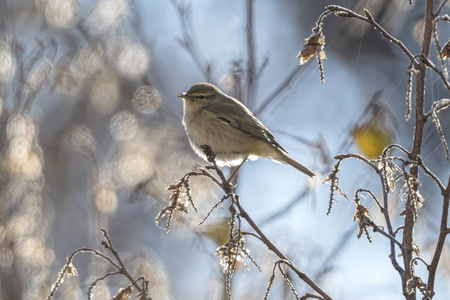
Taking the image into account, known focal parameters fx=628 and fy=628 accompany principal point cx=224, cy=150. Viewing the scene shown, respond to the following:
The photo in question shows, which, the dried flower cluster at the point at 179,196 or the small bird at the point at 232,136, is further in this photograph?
the small bird at the point at 232,136

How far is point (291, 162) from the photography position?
3.80 metres

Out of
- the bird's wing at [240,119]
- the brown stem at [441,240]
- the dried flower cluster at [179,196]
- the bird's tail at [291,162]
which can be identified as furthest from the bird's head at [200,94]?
the brown stem at [441,240]

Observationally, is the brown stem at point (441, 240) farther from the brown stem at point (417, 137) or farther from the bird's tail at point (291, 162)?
the bird's tail at point (291, 162)

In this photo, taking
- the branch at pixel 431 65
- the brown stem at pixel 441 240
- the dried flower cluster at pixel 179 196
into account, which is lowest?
the dried flower cluster at pixel 179 196

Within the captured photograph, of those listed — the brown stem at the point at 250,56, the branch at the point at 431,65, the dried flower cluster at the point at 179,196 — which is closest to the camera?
the branch at the point at 431,65

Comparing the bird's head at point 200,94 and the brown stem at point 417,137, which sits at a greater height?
the bird's head at point 200,94

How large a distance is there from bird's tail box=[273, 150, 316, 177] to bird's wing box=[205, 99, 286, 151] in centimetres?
9

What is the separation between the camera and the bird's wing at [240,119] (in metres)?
3.80

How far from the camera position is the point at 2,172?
3.64 m

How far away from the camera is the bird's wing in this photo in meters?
3.80

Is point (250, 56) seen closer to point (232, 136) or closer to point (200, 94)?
point (232, 136)

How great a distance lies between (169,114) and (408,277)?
10.2 feet

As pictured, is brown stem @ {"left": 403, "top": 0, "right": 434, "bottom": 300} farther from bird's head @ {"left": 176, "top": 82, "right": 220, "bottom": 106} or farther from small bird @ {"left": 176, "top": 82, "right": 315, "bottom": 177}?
bird's head @ {"left": 176, "top": 82, "right": 220, "bottom": 106}

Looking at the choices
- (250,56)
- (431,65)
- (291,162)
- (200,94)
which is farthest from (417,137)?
(200,94)
